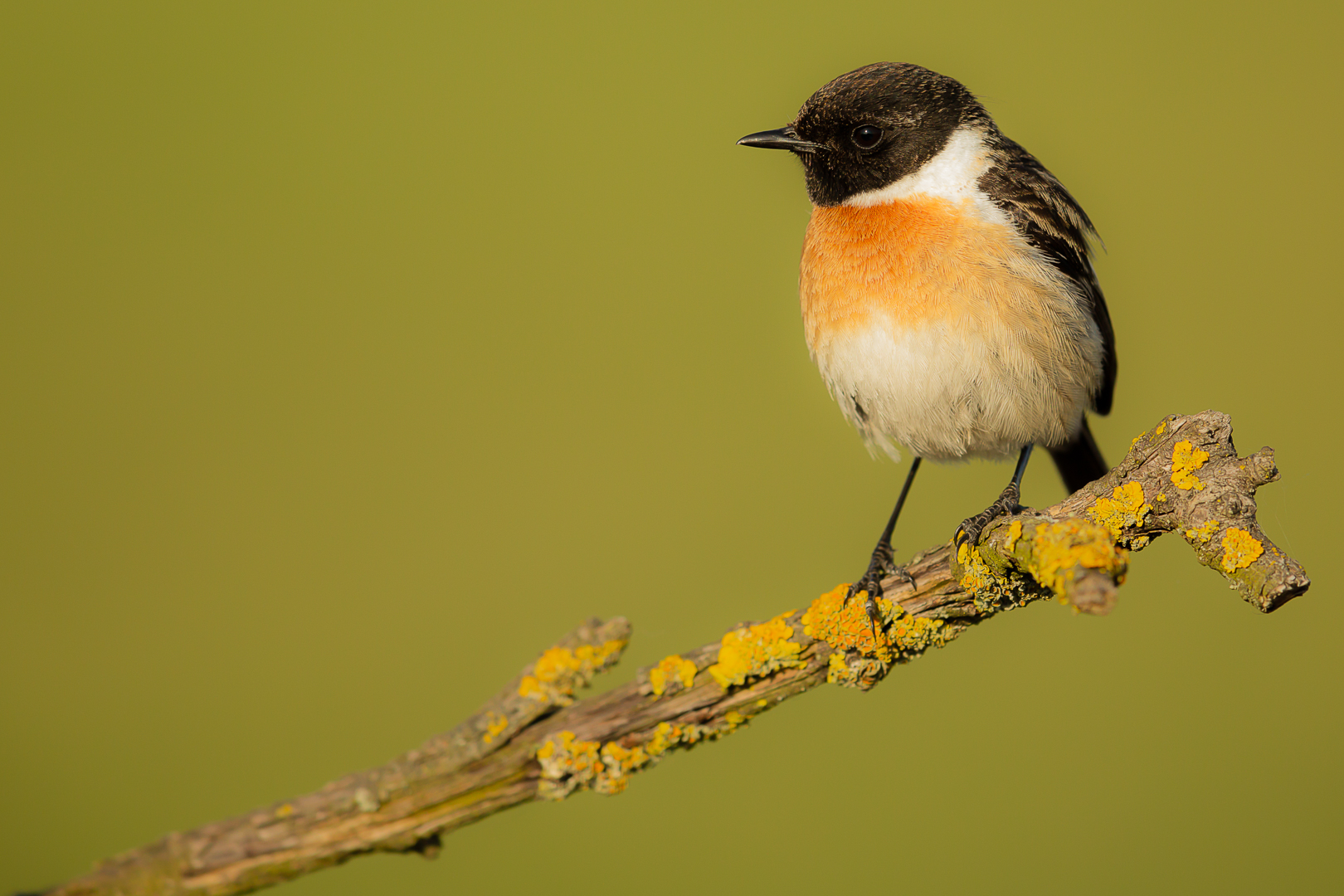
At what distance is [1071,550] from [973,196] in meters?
1.29

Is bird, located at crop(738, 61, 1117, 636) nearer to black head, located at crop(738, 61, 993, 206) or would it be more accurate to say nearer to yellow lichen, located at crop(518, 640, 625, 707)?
black head, located at crop(738, 61, 993, 206)

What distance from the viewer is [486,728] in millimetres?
2160

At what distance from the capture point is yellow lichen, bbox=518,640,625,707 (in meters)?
2.16

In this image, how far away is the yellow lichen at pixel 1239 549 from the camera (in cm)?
152

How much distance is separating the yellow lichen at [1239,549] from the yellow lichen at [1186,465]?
0.45ft

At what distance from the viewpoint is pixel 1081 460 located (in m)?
2.83

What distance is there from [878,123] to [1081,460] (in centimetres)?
122

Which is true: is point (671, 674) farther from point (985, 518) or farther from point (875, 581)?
point (985, 518)

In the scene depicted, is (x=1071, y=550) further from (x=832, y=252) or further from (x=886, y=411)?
(x=832, y=252)

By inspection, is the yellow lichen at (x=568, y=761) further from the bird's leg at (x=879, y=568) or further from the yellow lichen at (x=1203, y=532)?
the yellow lichen at (x=1203, y=532)

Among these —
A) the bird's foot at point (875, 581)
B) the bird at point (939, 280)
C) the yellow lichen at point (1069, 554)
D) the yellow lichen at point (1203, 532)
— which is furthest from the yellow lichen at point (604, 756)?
the yellow lichen at point (1203, 532)

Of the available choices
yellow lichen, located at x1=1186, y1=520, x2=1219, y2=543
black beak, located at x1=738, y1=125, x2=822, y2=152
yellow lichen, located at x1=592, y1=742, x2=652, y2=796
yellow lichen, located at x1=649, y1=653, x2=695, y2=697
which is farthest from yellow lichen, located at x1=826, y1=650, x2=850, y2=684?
black beak, located at x1=738, y1=125, x2=822, y2=152

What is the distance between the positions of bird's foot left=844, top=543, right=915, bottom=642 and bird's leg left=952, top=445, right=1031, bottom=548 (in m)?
0.17

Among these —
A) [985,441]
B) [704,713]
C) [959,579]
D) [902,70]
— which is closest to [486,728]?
[704,713]
